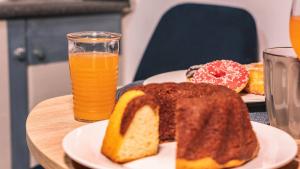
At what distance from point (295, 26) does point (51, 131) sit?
1.45 feet

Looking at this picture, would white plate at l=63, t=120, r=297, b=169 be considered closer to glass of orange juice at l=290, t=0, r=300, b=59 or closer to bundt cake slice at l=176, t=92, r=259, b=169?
bundt cake slice at l=176, t=92, r=259, b=169

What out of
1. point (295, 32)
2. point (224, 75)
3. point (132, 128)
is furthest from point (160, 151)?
point (224, 75)

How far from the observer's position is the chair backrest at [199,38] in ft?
6.35

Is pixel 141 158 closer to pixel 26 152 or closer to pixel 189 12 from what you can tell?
pixel 189 12

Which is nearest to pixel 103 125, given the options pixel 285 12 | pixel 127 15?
pixel 285 12

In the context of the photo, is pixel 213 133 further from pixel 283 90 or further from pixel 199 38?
pixel 199 38

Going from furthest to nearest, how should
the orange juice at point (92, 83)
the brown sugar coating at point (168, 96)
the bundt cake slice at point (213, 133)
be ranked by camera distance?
the orange juice at point (92, 83) → the brown sugar coating at point (168, 96) → the bundt cake slice at point (213, 133)

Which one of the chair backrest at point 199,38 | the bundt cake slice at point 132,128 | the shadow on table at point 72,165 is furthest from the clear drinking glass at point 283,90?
the chair backrest at point 199,38

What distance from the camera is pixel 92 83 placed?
3.45 feet

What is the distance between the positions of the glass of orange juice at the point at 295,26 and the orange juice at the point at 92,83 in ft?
1.11

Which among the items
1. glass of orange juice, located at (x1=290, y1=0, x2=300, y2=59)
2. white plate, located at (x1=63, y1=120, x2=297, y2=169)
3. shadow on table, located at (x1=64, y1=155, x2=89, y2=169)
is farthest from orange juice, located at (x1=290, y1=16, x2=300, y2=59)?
shadow on table, located at (x1=64, y1=155, x2=89, y2=169)

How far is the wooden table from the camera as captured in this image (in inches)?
32.6

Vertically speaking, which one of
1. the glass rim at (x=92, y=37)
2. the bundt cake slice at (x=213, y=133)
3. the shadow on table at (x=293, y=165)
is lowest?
the shadow on table at (x=293, y=165)

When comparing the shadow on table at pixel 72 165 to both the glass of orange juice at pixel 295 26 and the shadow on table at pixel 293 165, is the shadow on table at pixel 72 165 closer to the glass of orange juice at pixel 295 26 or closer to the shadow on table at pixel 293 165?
the shadow on table at pixel 293 165
